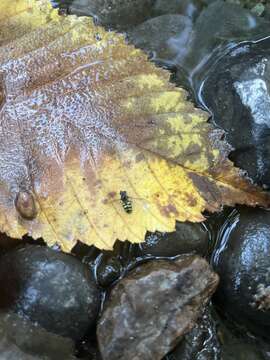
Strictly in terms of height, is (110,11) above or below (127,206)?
above

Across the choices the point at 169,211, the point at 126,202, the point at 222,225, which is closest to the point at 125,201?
the point at 126,202

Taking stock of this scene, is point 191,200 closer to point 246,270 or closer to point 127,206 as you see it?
point 127,206

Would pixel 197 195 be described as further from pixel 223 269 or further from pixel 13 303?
pixel 13 303

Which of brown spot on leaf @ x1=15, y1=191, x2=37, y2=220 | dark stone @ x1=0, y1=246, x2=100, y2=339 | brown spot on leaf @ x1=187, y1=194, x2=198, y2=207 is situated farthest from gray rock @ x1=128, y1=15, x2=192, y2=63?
dark stone @ x1=0, y1=246, x2=100, y2=339

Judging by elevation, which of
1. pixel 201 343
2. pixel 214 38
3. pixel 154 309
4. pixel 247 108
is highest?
pixel 214 38

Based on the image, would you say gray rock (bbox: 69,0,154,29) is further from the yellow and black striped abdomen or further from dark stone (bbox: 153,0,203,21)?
the yellow and black striped abdomen
